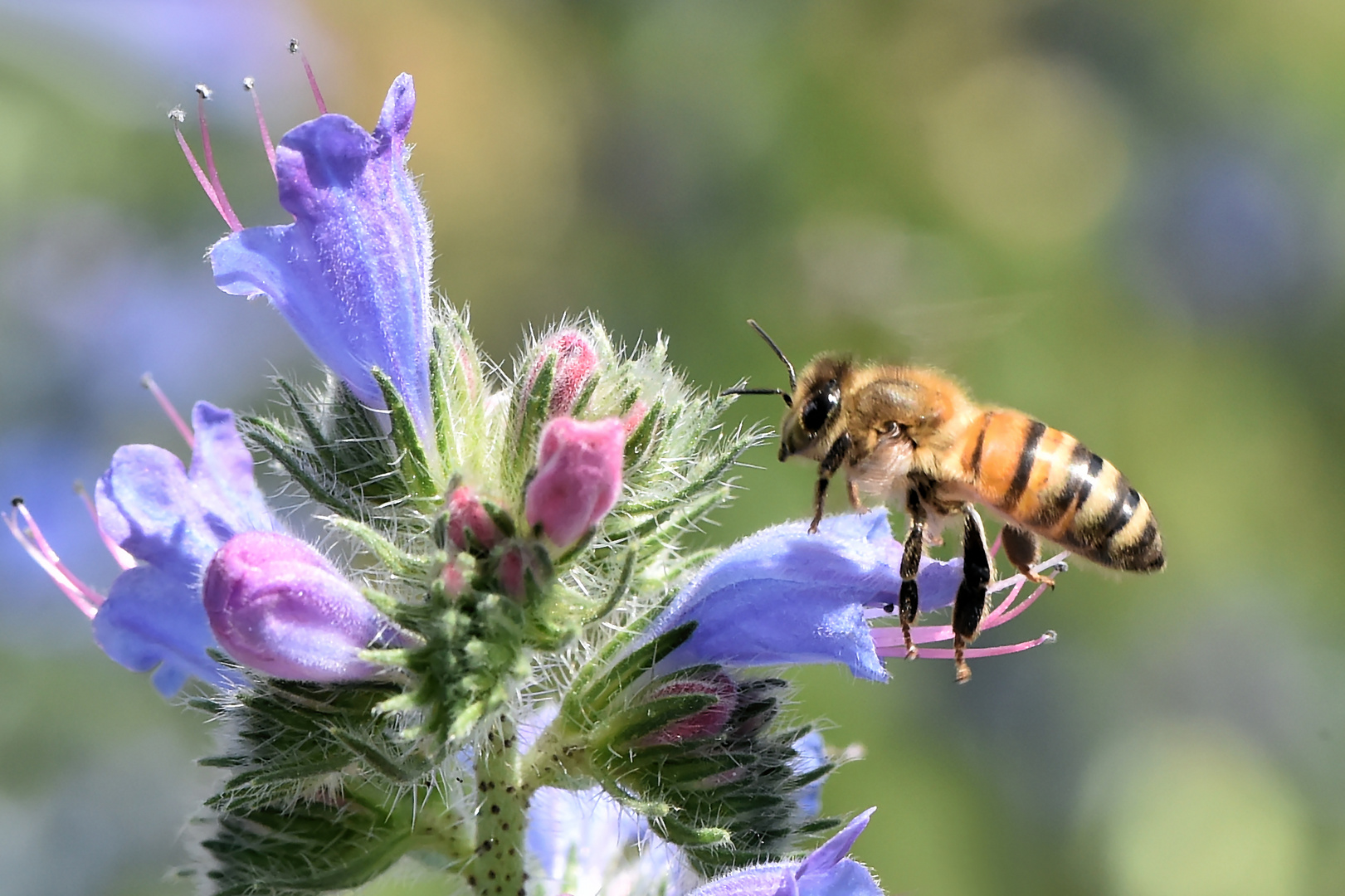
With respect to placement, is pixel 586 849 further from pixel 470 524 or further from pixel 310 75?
pixel 310 75

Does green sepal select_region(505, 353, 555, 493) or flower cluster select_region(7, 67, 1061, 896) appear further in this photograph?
green sepal select_region(505, 353, 555, 493)

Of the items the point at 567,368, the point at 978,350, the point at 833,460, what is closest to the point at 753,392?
the point at 833,460

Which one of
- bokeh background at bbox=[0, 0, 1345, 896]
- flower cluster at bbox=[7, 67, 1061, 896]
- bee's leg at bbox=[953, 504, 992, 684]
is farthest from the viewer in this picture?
bokeh background at bbox=[0, 0, 1345, 896]

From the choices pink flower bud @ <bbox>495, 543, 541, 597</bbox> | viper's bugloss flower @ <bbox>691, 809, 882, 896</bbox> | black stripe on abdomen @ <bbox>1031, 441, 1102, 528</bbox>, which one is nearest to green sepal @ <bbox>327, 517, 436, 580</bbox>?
pink flower bud @ <bbox>495, 543, 541, 597</bbox>

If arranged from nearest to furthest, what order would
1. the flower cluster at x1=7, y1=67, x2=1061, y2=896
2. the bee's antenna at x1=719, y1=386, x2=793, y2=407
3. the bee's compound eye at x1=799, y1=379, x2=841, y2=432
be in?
the flower cluster at x1=7, y1=67, x2=1061, y2=896
the bee's antenna at x1=719, y1=386, x2=793, y2=407
the bee's compound eye at x1=799, y1=379, x2=841, y2=432

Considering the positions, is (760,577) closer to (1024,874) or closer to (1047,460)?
(1047,460)

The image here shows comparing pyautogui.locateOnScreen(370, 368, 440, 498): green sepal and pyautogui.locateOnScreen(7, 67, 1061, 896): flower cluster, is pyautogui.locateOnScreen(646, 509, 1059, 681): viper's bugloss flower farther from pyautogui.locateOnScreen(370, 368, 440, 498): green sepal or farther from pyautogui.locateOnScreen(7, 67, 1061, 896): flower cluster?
pyautogui.locateOnScreen(370, 368, 440, 498): green sepal
